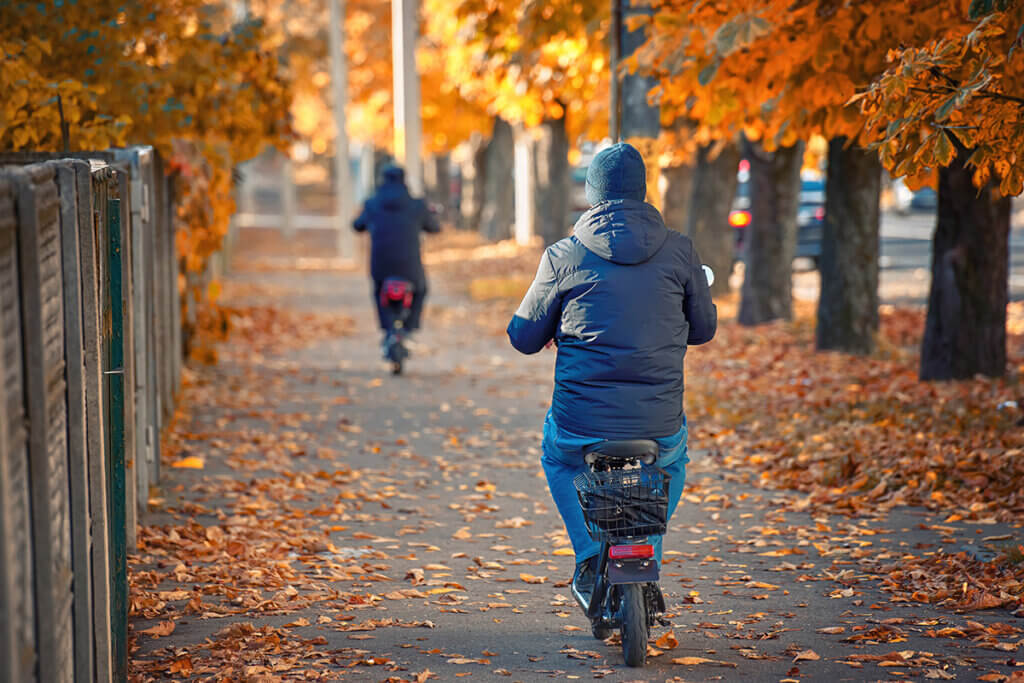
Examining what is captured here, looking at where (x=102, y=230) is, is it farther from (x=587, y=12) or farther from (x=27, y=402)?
(x=587, y=12)

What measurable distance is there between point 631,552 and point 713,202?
45.7 feet

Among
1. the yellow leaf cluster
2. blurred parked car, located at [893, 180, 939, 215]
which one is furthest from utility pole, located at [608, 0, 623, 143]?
blurred parked car, located at [893, 180, 939, 215]

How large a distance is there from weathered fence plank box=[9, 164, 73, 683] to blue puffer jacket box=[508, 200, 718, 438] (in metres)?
1.96

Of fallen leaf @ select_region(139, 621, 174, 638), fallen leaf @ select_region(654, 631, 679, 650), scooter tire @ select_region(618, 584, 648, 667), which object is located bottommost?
fallen leaf @ select_region(654, 631, 679, 650)

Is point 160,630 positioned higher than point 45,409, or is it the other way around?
point 45,409

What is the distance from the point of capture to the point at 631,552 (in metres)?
4.98

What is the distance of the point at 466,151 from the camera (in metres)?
42.6

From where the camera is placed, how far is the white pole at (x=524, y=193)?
3183cm

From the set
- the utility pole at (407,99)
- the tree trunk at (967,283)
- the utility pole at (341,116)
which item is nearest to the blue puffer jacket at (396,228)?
the tree trunk at (967,283)

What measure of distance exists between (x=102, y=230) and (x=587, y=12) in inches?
357

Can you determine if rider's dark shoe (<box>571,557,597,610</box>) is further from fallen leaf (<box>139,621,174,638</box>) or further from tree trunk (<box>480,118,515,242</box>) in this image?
tree trunk (<box>480,118,515,242</box>)

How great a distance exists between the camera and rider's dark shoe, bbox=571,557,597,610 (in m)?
5.39

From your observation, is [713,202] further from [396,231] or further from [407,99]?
[396,231]

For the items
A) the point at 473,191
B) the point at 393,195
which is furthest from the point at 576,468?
the point at 473,191
